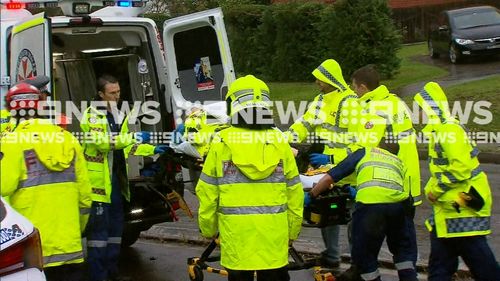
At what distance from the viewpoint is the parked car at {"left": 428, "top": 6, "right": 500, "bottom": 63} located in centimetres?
1812

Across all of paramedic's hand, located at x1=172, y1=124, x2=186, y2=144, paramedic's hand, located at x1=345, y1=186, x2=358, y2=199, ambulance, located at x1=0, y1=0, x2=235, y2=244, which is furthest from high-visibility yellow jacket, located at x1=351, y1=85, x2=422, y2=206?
ambulance, located at x1=0, y1=0, x2=235, y2=244

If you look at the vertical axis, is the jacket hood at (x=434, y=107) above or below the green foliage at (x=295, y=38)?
below

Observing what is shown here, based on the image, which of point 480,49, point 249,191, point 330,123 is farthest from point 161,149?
point 480,49

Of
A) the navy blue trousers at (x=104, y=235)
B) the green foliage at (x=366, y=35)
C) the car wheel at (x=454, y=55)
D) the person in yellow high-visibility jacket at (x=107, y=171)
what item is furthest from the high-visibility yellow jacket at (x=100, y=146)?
the car wheel at (x=454, y=55)

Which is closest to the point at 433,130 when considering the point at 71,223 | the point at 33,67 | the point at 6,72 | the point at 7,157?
the point at 71,223

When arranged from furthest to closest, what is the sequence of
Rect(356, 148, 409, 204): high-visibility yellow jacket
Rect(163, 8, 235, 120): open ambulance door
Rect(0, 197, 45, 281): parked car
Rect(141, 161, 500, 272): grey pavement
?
Rect(163, 8, 235, 120): open ambulance door < Rect(141, 161, 500, 272): grey pavement < Rect(356, 148, 409, 204): high-visibility yellow jacket < Rect(0, 197, 45, 281): parked car

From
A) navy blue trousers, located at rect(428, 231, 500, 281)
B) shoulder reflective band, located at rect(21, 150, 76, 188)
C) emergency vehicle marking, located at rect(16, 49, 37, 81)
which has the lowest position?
navy blue trousers, located at rect(428, 231, 500, 281)

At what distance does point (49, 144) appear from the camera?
4.63 meters

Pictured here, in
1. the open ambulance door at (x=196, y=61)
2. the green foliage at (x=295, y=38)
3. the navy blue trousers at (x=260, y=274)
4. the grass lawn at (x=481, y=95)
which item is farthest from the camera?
the green foliage at (x=295, y=38)

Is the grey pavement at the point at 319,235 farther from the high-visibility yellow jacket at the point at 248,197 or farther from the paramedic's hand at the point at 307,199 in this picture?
the high-visibility yellow jacket at the point at 248,197

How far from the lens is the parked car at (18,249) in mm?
3475

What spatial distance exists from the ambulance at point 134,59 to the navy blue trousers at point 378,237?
217 centimetres

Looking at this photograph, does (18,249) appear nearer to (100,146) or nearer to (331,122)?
(100,146)

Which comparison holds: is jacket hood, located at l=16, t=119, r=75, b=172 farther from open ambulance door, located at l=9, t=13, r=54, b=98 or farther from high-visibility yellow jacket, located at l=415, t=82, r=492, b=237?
high-visibility yellow jacket, located at l=415, t=82, r=492, b=237
